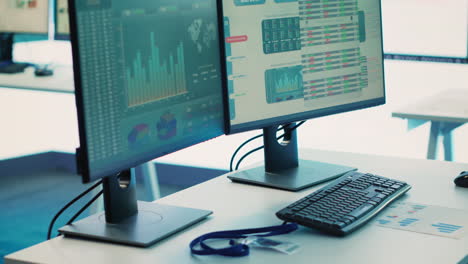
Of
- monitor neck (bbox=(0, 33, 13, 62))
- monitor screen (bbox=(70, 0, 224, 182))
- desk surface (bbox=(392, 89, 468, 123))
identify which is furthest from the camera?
monitor neck (bbox=(0, 33, 13, 62))

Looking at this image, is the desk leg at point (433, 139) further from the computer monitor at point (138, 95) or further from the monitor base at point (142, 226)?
the monitor base at point (142, 226)

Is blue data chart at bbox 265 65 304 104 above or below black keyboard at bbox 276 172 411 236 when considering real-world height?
above

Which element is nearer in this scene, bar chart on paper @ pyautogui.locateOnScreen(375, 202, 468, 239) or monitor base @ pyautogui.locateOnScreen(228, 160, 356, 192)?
bar chart on paper @ pyautogui.locateOnScreen(375, 202, 468, 239)

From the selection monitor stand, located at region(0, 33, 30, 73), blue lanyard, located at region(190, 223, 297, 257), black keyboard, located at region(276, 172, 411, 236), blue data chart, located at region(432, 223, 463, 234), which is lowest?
blue data chart, located at region(432, 223, 463, 234)

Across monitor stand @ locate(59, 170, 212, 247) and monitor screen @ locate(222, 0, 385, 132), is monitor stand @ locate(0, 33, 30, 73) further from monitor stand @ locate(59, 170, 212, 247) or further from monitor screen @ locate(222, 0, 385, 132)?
monitor stand @ locate(59, 170, 212, 247)

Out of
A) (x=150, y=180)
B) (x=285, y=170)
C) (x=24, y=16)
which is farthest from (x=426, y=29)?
(x=24, y=16)

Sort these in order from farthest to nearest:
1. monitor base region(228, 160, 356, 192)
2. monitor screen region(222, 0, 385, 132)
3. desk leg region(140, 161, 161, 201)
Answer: desk leg region(140, 161, 161, 201) → monitor base region(228, 160, 356, 192) → monitor screen region(222, 0, 385, 132)

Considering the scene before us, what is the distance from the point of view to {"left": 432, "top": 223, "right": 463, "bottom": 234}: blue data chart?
4.42 feet

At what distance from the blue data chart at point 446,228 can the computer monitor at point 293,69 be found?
0.36 meters

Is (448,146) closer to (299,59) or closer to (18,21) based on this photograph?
(299,59)

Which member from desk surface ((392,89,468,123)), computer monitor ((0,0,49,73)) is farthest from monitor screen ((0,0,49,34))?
desk surface ((392,89,468,123))

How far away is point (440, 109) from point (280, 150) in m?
1.18

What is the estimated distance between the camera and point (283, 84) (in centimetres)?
163

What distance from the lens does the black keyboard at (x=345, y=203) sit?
4.42 feet
